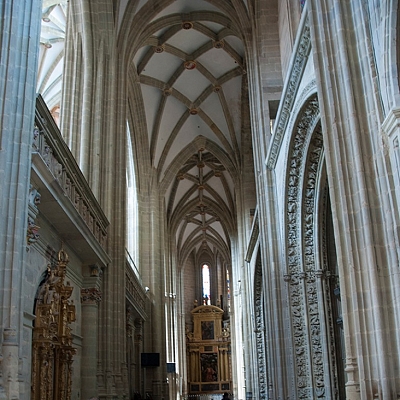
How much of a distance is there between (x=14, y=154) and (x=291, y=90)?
22.1ft

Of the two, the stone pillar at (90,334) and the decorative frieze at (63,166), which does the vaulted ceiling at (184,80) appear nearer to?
the decorative frieze at (63,166)

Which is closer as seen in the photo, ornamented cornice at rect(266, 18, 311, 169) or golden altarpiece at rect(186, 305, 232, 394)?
ornamented cornice at rect(266, 18, 311, 169)

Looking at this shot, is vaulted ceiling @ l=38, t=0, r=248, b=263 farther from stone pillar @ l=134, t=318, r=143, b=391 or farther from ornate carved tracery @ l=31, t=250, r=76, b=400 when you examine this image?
ornate carved tracery @ l=31, t=250, r=76, b=400

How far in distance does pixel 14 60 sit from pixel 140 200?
1713 centimetres

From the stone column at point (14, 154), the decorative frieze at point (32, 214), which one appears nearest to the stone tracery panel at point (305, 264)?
the decorative frieze at point (32, 214)

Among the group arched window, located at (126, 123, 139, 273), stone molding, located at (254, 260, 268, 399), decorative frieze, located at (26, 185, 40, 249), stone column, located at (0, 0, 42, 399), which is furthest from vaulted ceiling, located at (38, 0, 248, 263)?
decorative frieze, located at (26, 185, 40, 249)

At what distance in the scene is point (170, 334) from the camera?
29594 millimetres

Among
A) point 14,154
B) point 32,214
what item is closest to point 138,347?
point 32,214

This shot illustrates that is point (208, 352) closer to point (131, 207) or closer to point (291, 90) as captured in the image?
point (131, 207)

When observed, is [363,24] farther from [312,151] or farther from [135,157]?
[135,157]

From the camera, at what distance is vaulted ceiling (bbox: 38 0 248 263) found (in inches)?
739

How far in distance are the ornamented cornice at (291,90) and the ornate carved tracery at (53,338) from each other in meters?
5.56

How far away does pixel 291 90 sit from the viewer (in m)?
12.0

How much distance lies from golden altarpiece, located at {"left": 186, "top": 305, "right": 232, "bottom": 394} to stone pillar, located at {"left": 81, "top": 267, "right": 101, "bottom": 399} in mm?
27429
